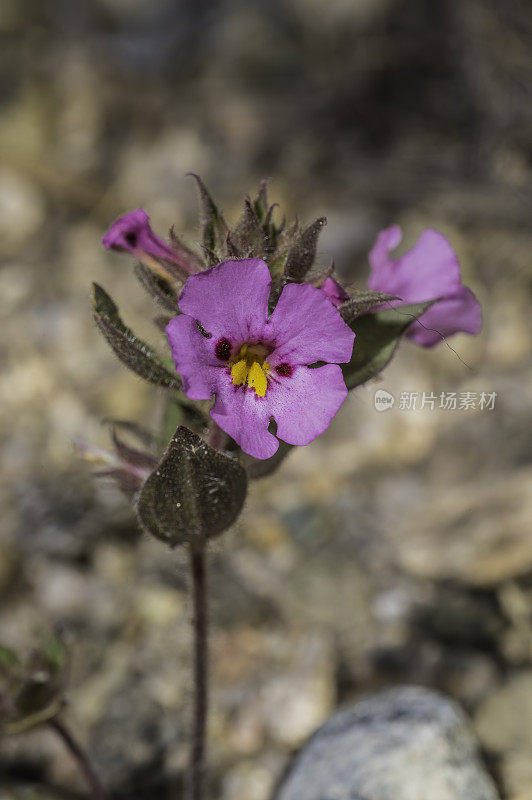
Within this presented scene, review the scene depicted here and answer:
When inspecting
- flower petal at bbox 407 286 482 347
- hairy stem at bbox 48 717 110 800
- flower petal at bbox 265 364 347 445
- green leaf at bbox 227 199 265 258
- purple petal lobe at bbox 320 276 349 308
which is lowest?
hairy stem at bbox 48 717 110 800

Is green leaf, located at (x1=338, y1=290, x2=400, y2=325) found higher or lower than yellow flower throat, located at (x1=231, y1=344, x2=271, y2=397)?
higher

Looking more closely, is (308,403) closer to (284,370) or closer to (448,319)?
(284,370)

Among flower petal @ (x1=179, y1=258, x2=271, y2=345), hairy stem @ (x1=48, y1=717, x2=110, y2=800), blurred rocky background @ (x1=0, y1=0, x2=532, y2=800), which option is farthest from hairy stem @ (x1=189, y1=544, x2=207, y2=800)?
flower petal @ (x1=179, y1=258, x2=271, y2=345)

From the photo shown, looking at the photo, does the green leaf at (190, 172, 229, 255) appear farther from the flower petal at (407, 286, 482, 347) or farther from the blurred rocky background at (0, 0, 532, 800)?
the flower petal at (407, 286, 482, 347)

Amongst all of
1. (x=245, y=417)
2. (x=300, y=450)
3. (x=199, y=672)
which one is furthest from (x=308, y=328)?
(x=300, y=450)

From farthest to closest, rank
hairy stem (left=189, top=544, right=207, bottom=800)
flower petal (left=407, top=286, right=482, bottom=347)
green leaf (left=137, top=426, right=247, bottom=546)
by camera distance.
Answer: hairy stem (left=189, top=544, right=207, bottom=800) < flower petal (left=407, top=286, right=482, bottom=347) < green leaf (left=137, top=426, right=247, bottom=546)

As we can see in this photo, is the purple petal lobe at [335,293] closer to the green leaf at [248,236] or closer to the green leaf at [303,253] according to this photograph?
the green leaf at [303,253]

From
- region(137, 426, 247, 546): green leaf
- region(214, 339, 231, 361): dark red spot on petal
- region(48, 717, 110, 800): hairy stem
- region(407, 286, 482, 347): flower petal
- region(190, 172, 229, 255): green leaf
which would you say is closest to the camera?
region(214, 339, 231, 361): dark red spot on petal

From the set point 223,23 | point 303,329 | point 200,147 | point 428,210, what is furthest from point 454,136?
point 303,329
